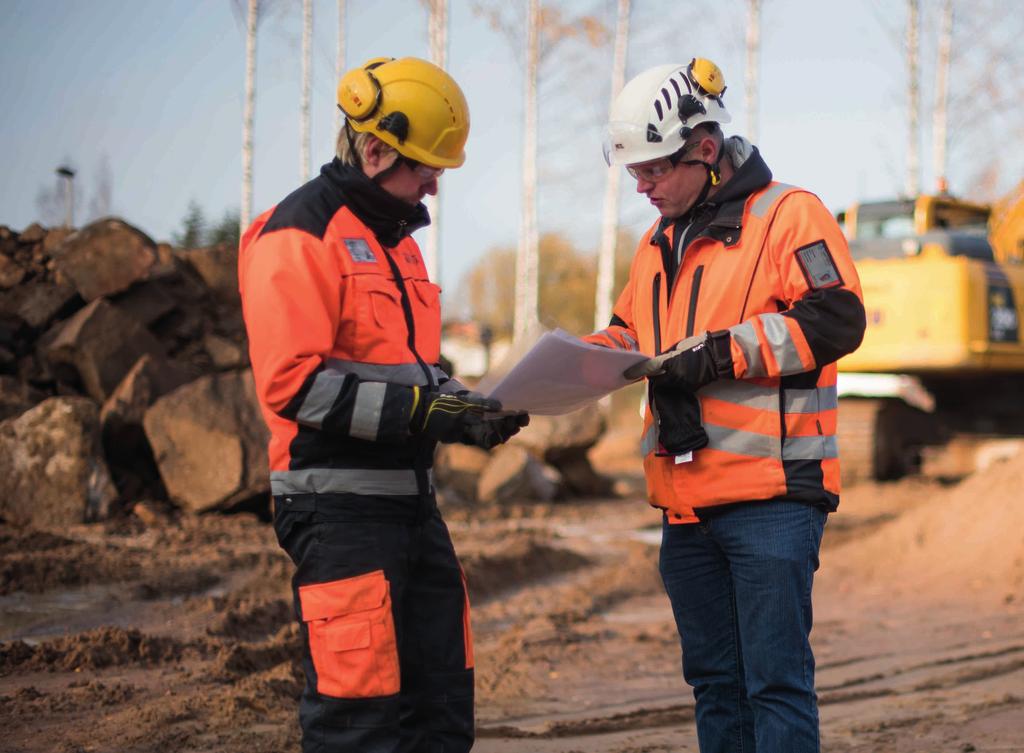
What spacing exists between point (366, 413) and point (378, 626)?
0.53 meters

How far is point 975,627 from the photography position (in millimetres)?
7254

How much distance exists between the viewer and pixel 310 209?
298cm

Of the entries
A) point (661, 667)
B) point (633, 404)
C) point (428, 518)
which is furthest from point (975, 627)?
point (633, 404)

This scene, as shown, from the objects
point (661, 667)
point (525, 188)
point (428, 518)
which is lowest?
Result: point (661, 667)

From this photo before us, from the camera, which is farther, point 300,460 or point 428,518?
point 428,518

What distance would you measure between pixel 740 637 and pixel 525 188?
21.1 metres

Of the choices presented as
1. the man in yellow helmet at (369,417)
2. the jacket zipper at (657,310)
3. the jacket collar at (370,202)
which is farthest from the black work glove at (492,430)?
the jacket collar at (370,202)

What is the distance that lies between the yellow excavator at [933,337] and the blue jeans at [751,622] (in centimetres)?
854

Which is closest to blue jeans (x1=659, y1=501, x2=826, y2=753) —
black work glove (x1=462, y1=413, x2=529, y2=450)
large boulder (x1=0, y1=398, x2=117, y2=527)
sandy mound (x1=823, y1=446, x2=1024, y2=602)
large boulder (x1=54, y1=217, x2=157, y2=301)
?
black work glove (x1=462, y1=413, x2=529, y2=450)

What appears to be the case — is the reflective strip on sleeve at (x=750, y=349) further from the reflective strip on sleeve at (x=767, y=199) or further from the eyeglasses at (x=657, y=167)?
the eyeglasses at (x=657, y=167)

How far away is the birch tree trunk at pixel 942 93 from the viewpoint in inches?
941

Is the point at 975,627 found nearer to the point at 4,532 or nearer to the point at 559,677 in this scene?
the point at 559,677

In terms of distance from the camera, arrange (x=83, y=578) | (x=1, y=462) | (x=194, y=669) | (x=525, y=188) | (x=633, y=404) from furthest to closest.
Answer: (x=633, y=404) → (x=525, y=188) → (x=1, y=462) → (x=83, y=578) → (x=194, y=669)

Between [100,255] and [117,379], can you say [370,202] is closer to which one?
[117,379]
